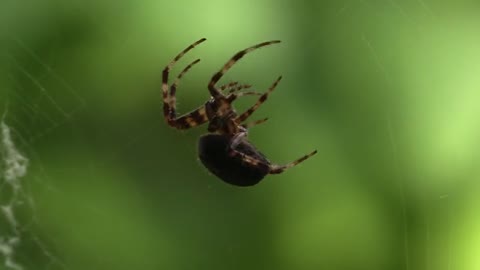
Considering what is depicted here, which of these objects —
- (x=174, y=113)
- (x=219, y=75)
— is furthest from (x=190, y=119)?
(x=219, y=75)

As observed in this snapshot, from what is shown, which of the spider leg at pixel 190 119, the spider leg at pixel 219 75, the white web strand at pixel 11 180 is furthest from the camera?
the white web strand at pixel 11 180

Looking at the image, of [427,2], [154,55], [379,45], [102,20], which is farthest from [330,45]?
[102,20]

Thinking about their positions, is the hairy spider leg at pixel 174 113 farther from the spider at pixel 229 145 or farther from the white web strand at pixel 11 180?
the white web strand at pixel 11 180

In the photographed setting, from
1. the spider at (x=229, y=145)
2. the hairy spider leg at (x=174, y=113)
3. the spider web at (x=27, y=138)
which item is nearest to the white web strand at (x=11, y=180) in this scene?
the spider web at (x=27, y=138)

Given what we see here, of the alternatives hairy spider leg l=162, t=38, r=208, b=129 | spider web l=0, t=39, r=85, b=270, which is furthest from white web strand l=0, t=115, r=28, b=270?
hairy spider leg l=162, t=38, r=208, b=129

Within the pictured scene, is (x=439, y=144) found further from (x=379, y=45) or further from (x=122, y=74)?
(x=122, y=74)

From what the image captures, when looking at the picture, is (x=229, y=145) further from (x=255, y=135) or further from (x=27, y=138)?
(x=27, y=138)
